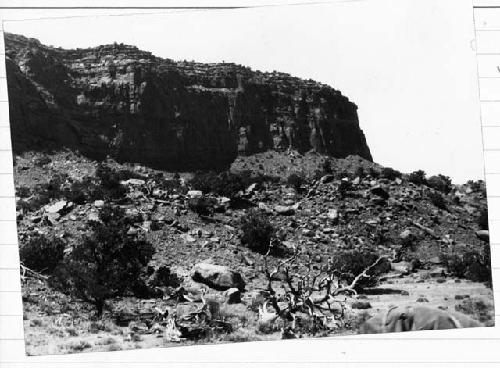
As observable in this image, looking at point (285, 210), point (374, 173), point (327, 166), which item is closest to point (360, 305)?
point (285, 210)

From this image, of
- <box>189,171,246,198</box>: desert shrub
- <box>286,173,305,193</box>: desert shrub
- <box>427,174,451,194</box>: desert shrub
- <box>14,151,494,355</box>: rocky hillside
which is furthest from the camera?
<box>286,173,305,193</box>: desert shrub

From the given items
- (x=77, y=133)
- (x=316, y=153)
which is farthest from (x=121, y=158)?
(x=316, y=153)

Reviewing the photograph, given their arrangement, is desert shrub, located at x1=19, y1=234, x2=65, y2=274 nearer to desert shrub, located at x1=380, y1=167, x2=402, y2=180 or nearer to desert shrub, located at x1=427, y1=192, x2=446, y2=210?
desert shrub, located at x1=380, y1=167, x2=402, y2=180

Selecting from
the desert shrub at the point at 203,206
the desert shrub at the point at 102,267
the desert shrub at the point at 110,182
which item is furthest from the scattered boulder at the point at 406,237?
the desert shrub at the point at 110,182

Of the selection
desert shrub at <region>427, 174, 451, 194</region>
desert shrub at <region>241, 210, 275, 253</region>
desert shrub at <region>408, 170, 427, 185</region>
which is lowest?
desert shrub at <region>241, 210, 275, 253</region>

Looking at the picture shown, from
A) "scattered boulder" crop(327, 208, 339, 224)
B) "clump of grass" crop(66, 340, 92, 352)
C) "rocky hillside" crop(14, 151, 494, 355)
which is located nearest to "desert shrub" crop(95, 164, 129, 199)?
"rocky hillside" crop(14, 151, 494, 355)

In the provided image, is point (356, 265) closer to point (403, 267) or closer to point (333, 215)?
point (403, 267)

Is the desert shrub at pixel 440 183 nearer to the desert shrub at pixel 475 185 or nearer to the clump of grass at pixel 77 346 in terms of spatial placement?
the desert shrub at pixel 475 185
